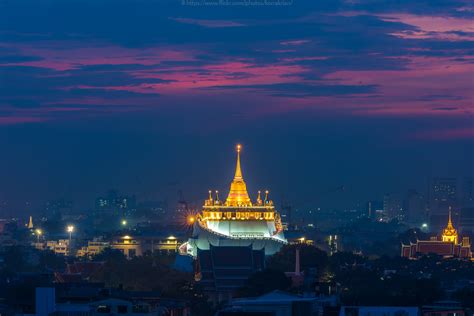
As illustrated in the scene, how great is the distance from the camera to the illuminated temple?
17912cm

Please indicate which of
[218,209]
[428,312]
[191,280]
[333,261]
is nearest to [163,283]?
[191,280]

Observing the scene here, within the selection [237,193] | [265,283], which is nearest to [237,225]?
[237,193]

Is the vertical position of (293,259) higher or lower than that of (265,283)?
higher

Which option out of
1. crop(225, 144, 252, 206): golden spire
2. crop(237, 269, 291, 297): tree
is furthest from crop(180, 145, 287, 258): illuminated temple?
crop(237, 269, 291, 297): tree

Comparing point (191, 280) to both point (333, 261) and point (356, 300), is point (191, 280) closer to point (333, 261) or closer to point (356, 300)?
point (333, 261)

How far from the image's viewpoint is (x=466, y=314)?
9619 centimetres

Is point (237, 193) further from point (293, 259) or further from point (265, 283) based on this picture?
point (265, 283)

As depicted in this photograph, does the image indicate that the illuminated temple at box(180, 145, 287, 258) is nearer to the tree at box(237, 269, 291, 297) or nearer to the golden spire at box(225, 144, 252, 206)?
the golden spire at box(225, 144, 252, 206)

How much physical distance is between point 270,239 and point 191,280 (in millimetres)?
27967

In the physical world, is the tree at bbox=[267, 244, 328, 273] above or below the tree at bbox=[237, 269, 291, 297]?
above

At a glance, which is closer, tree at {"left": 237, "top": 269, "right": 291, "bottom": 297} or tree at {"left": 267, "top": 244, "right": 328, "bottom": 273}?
tree at {"left": 237, "top": 269, "right": 291, "bottom": 297}

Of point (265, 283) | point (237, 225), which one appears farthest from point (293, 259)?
point (265, 283)

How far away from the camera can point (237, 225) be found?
185 metres

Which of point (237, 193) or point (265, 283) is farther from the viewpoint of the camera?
point (237, 193)
